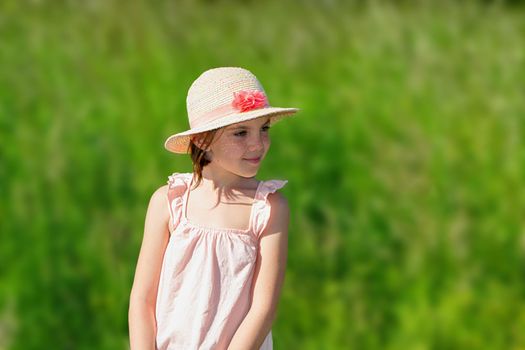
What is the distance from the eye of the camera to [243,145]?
177 cm

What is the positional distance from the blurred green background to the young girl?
184 centimetres

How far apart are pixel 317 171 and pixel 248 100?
265 centimetres

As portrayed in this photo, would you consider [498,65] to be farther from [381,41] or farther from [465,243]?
[465,243]

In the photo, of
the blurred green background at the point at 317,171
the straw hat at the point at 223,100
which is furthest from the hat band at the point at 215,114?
the blurred green background at the point at 317,171

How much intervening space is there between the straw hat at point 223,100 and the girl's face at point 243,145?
27 millimetres

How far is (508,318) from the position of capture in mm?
3779

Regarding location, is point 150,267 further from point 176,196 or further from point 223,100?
point 223,100

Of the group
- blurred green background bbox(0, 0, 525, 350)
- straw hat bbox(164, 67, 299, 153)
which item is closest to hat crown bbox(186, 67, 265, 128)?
straw hat bbox(164, 67, 299, 153)

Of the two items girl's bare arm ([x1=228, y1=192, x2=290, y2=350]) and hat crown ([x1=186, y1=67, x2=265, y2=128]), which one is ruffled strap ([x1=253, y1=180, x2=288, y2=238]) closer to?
girl's bare arm ([x1=228, y1=192, x2=290, y2=350])

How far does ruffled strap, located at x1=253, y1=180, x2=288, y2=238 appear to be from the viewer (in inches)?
69.8

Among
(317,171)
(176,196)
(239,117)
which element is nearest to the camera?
(239,117)

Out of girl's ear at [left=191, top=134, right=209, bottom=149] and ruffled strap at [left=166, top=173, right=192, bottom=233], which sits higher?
girl's ear at [left=191, top=134, right=209, bottom=149]

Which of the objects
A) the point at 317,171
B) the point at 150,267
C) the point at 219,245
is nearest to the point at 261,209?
the point at 219,245

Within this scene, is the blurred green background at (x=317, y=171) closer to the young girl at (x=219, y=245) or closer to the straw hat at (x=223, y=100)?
the young girl at (x=219, y=245)
